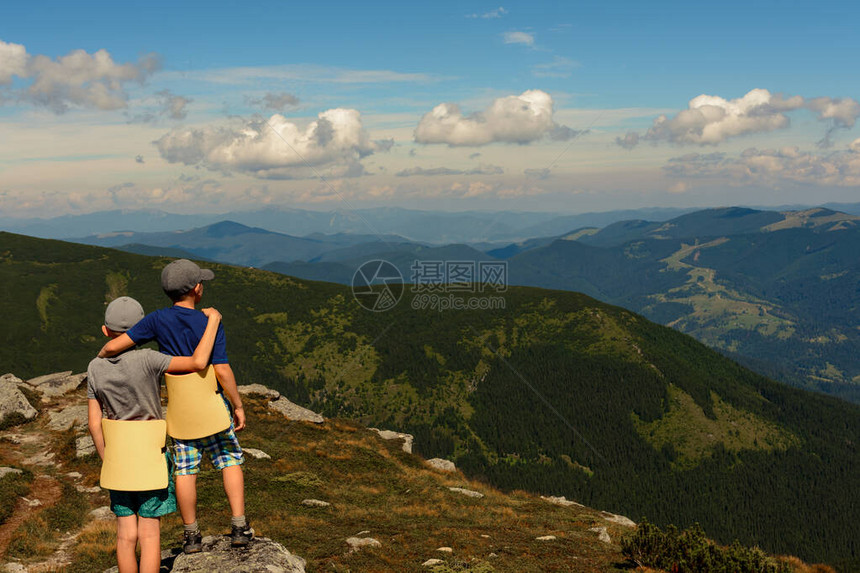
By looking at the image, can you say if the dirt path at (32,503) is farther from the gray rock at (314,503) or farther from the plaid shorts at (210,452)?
the plaid shorts at (210,452)

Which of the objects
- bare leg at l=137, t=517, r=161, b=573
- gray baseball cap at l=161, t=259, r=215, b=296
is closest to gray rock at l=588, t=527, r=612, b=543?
bare leg at l=137, t=517, r=161, b=573

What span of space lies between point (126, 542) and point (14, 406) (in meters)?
35.0

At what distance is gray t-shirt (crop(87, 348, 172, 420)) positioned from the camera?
27.5ft

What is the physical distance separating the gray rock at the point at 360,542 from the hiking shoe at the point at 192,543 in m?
7.48

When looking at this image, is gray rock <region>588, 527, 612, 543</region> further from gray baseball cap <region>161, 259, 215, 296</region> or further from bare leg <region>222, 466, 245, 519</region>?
gray baseball cap <region>161, 259, 215, 296</region>

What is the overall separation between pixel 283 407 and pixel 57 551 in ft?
92.3

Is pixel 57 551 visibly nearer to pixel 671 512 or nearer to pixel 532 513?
pixel 532 513

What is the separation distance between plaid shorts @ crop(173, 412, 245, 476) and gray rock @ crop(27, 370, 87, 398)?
40997mm

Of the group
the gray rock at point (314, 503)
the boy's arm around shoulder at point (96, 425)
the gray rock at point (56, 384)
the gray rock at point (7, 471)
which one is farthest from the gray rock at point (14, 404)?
the boy's arm around shoulder at point (96, 425)

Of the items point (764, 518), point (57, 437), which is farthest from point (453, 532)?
point (764, 518)

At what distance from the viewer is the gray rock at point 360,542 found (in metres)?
16.7

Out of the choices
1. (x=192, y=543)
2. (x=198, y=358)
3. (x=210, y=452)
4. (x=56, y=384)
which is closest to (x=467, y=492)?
(x=192, y=543)

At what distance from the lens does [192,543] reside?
33.4 ft

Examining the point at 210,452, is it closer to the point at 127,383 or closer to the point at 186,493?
the point at 186,493
